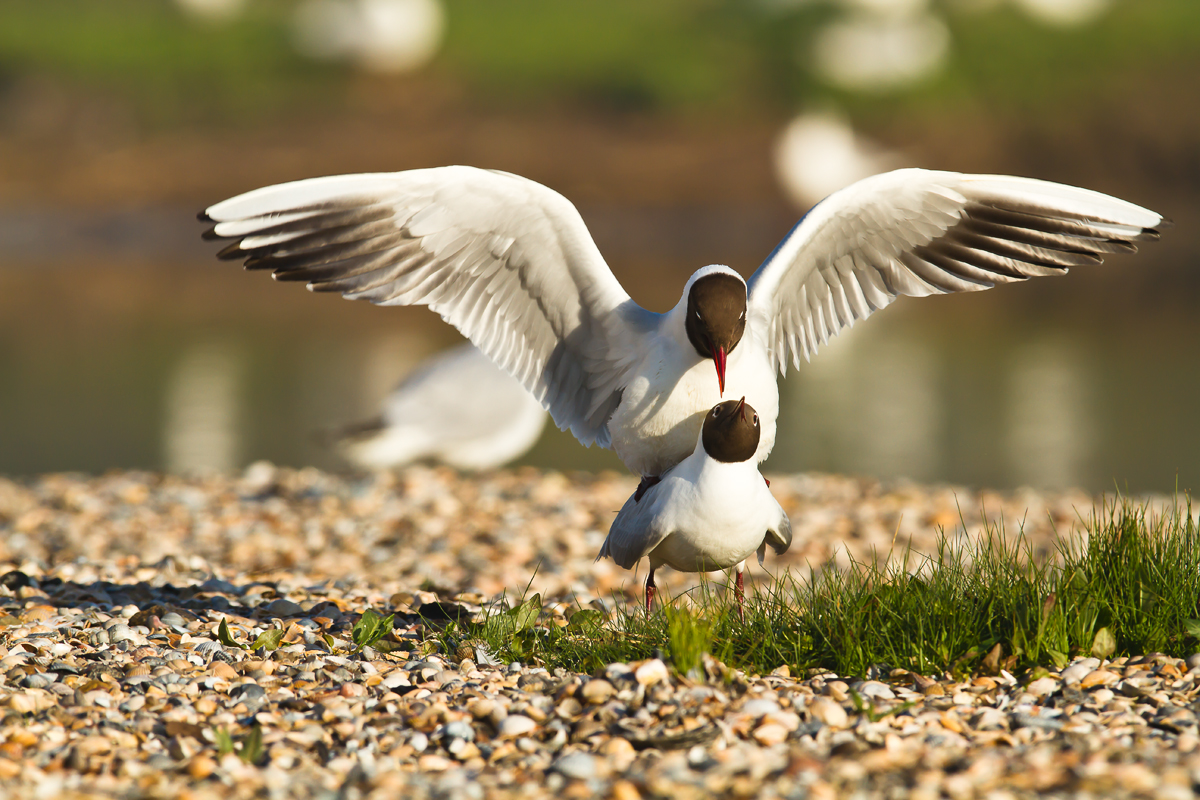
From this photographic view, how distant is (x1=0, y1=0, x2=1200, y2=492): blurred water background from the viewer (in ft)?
35.9

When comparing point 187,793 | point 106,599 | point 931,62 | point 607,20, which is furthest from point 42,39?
point 187,793

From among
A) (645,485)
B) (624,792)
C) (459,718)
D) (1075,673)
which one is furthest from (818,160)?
(624,792)


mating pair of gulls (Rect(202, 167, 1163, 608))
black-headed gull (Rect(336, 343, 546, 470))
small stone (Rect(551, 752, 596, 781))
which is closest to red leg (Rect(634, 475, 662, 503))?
mating pair of gulls (Rect(202, 167, 1163, 608))

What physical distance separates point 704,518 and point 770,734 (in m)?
0.88

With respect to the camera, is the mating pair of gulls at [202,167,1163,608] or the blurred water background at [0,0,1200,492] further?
the blurred water background at [0,0,1200,492]

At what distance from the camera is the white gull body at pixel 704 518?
154 inches

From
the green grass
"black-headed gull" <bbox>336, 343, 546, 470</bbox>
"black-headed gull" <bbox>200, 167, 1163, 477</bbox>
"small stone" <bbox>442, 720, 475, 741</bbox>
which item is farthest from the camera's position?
"black-headed gull" <bbox>336, 343, 546, 470</bbox>

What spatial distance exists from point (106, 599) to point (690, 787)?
8.97 feet

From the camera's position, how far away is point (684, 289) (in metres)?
4.44

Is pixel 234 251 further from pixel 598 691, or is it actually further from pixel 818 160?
pixel 818 160

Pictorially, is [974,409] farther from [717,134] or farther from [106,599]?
[717,134]

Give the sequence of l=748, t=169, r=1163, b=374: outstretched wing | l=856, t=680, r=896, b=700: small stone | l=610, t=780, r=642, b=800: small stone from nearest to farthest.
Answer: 1. l=610, t=780, r=642, b=800: small stone
2. l=856, t=680, r=896, b=700: small stone
3. l=748, t=169, r=1163, b=374: outstretched wing

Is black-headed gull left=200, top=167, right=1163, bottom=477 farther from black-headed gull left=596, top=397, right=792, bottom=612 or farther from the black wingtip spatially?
black-headed gull left=596, top=397, right=792, bottom=612

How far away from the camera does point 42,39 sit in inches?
1121
